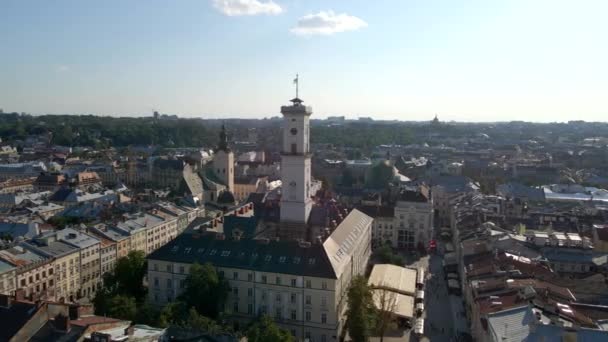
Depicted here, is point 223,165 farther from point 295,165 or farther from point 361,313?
point 361,313

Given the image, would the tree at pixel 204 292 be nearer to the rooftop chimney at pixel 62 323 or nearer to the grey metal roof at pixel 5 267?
the rooftop chimney at pixel 62 323

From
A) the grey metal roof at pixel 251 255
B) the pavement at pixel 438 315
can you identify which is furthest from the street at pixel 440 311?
the grey metal roof at pixel 251 255

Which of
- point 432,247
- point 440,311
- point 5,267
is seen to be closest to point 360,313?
point 440,311

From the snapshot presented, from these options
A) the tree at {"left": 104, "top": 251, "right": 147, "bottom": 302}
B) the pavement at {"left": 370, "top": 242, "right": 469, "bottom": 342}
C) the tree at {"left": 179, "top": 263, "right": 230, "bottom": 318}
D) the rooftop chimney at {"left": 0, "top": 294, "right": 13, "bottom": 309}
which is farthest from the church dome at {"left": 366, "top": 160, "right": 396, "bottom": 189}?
the rooftop chimney at {"left": 0, "top": 294, "right": 13, "bottom": 309}

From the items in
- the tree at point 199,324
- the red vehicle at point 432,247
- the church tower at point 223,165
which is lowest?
the red vehicle at point 432,247

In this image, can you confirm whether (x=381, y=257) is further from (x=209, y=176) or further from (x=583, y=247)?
(x=209, y=176)

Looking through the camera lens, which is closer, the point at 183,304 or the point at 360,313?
the point at 183,304

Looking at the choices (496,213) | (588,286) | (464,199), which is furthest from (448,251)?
(588,286)
